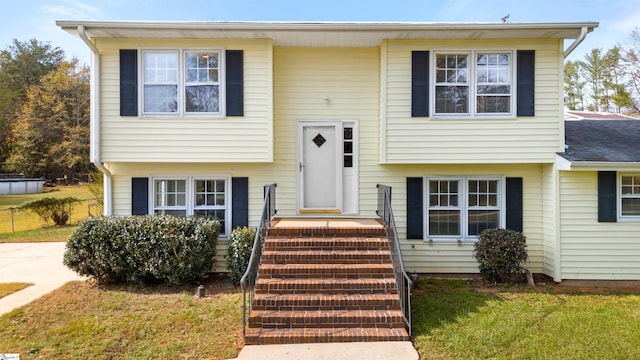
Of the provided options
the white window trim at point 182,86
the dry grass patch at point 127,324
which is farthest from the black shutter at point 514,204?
the white window trim at point 182,86

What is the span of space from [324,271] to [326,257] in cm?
30

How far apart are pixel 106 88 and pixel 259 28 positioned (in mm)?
3496

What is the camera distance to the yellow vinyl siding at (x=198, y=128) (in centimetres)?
729

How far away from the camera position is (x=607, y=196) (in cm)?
723

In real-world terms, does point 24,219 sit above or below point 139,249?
below

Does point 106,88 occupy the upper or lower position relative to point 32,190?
upper

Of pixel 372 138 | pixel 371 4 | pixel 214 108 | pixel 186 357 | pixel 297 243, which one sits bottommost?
pixel 186 357

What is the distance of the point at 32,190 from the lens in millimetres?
32281

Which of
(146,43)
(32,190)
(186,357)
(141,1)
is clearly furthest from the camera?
(32,190)

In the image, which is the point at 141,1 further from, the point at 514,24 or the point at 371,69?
the point at 514,24

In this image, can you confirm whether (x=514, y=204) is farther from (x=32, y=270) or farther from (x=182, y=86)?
(x=32, y=270)

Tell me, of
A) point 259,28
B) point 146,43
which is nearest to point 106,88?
point 146,43

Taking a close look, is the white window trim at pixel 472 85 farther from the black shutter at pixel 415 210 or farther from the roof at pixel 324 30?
the black shutter at pixel 415 210

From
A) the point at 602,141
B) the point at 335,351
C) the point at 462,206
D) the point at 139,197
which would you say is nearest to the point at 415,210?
the point at 462,206
